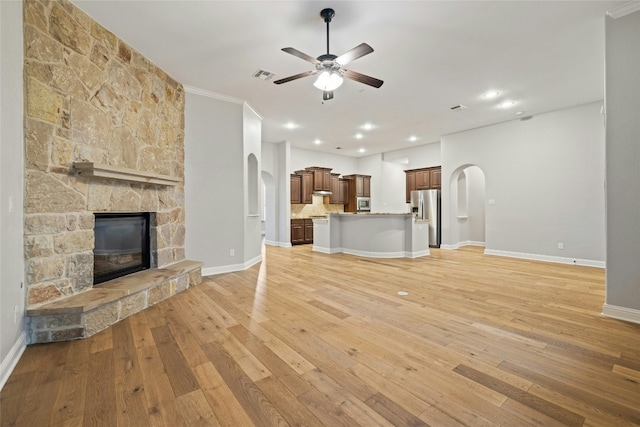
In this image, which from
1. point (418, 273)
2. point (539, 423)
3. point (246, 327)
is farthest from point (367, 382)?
point (418, 273)

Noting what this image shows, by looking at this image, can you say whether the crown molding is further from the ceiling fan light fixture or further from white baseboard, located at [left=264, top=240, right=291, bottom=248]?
white baseboard, located at [left=264, top=240, right=291, bottom=248]

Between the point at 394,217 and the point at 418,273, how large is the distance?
1.80m

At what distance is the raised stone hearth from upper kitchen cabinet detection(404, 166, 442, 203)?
738 centimetres

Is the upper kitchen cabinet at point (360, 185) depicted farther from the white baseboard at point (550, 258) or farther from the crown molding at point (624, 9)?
the crown molding at point (624, 9)

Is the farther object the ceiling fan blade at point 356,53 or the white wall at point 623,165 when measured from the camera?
the white wall at point 623,165

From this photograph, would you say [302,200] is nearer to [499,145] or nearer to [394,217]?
[394,217]

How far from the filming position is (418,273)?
4824 millimetres

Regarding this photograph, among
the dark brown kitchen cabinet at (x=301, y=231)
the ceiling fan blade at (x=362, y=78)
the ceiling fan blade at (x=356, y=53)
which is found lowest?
the dark brown kitchen cabinet at (x=301, y=231)

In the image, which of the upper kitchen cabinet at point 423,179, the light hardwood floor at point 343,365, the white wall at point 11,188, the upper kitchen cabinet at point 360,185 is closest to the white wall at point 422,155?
the upper kitchen cabinet at point 423,179

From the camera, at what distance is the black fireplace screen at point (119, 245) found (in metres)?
3.14

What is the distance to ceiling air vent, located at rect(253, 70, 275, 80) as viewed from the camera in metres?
4.00

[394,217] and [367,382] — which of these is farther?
[394,217]

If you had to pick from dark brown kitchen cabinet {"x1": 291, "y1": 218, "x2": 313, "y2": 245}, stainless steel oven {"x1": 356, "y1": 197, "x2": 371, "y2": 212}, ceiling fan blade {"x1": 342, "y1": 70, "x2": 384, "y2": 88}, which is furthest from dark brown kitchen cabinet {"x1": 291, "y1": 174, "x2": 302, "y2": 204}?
ceiling fan blade {"x1": 342, "y1": 70, "x2": 384, "y2": 88}

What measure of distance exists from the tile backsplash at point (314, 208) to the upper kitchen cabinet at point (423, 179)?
8.89 feet
